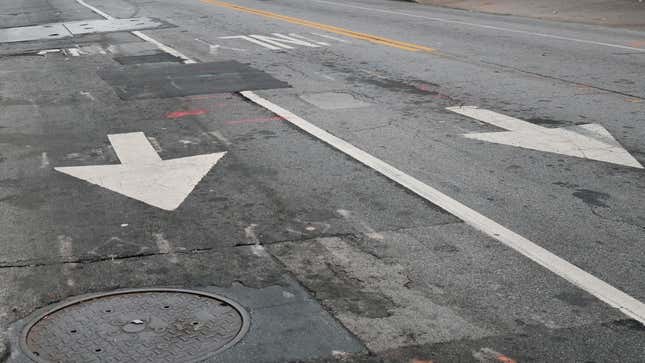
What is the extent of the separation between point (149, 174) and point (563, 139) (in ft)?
13.8

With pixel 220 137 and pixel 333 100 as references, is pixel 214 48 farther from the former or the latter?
pixel 220 137

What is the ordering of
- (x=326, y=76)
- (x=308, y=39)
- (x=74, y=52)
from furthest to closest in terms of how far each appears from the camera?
1. (x=308, y=39)
2. (x=74, y=52)
3. (x=326, y=76)

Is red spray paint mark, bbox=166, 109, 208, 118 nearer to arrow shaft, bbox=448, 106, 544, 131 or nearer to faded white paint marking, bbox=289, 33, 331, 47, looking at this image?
arrow shaft, bbox=448, 106, 544, 131

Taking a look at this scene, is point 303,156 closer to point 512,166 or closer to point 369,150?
point 369,150

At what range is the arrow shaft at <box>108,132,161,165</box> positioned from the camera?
7.94 m

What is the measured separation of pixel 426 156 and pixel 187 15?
18089 millimetres

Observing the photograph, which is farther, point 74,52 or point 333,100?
point 74,52

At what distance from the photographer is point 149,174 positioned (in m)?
7.44

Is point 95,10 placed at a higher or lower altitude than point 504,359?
lower

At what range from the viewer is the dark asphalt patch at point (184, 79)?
38.3 ft

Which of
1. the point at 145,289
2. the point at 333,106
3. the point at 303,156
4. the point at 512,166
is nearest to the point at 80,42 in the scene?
the point at 333,106

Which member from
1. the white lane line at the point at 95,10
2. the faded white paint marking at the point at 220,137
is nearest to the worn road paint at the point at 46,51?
the white lane line at the point at 95,10

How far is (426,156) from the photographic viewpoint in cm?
795

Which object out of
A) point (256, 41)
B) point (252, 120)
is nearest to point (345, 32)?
point (256, 41)
